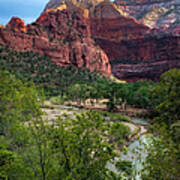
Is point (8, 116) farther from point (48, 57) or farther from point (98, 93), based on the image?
point (48, 57)

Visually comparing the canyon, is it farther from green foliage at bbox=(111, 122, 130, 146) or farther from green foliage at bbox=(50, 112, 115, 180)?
green foliage at bbox=(50, 112, 115, 180)

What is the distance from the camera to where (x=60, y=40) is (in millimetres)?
104500

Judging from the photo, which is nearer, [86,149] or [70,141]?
[86,149]

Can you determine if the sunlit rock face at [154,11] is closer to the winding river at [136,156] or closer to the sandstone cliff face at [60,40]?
the sandstone cliff face at [60,40]

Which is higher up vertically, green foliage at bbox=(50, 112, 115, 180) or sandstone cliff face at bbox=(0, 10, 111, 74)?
sandstone cliff face at bbox=(0, 10, 111, 74)

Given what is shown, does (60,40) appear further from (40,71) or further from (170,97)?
(170,97)

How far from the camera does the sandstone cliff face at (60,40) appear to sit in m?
87.1

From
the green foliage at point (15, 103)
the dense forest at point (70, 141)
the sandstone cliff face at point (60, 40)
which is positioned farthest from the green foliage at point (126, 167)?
the sandstone cliff face at point (60, 40)

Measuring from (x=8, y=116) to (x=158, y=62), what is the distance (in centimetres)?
11870

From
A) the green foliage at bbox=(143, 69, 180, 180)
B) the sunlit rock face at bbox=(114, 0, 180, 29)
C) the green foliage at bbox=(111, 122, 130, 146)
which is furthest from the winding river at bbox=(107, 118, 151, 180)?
the sunlit rock face at bbox=(114, 0, 180, 29)

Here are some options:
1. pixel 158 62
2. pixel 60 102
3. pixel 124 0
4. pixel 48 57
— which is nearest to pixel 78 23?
pixel 48 57

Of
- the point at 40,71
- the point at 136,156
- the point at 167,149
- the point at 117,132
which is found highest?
the point at 40,71

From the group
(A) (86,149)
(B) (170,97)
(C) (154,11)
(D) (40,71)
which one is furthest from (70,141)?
(C) (154,11)

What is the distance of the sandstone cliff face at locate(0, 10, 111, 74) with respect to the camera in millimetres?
87144
